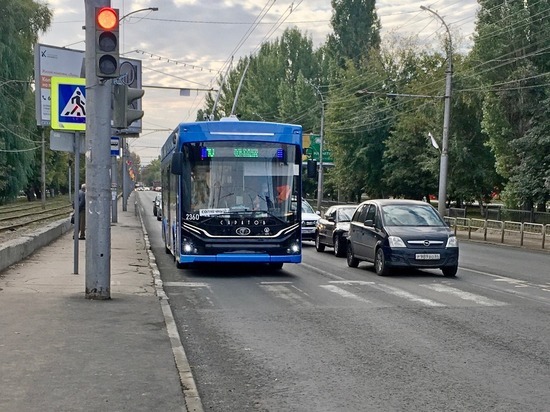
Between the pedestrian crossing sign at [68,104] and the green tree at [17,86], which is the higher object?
the green tree at [17,86]

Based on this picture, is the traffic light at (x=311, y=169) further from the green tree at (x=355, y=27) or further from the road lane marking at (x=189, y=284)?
the green tree at (x=355, y=27)

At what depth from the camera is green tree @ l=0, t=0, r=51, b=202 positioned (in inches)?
1847

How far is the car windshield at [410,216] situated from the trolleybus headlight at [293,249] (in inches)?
85.3

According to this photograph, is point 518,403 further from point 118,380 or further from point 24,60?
point 24,60

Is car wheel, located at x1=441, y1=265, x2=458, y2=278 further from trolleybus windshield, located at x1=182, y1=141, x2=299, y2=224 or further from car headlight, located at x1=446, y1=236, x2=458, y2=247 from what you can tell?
trolleybus windshield, located at x1=182, y1=141, x2=299, y2=224

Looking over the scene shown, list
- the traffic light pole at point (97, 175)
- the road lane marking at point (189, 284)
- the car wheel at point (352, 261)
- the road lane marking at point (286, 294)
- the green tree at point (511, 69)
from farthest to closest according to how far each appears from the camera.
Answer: the green tree at point (511, 69) < the car wheel at point (352, 261) < the road lane marking at point (189, 284) < the road lane marking at point (286, 294) < the traffic light pole at point (97, 175)

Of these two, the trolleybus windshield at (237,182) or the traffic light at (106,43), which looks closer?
the traffic light at (106,43)

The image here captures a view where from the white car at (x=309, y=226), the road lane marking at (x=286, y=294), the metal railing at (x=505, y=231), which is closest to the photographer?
the road lane marking at (x=286, y=294)

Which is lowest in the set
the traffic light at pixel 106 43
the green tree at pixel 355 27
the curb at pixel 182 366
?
the curb at pixel 182 366

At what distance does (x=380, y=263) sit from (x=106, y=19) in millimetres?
8540

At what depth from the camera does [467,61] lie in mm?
47438

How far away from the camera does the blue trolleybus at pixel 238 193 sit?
15.8 metres

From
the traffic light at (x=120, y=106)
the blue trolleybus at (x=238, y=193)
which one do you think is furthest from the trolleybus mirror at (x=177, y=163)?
the traffic light at (x=120, y=106)

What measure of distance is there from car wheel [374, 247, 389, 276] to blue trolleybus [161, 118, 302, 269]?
1809 millimetres
